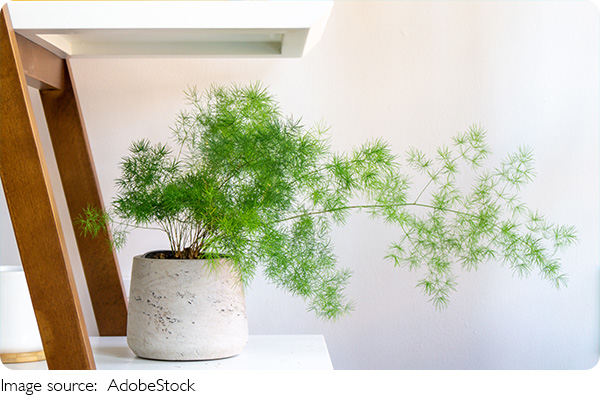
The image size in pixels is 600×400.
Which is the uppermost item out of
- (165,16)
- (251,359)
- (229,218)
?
(165,16)

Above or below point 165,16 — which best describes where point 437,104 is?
below

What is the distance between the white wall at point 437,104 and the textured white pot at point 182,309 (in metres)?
0.34

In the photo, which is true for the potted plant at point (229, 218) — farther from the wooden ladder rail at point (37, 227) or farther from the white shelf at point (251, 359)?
the wooden ladder rail at point (37, 227)

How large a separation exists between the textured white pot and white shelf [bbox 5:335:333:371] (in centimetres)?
2

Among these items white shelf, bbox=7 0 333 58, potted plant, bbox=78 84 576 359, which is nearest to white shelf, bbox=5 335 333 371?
potted plant, bbox=78 84 576 359

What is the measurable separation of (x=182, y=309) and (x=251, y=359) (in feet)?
0.40

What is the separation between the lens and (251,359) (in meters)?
0.79

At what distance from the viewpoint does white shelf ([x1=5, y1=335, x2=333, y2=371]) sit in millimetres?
745

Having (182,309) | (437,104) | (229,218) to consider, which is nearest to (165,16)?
(229,218)

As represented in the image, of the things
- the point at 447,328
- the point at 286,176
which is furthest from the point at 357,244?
the point at 286,176

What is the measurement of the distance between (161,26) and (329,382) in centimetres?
44

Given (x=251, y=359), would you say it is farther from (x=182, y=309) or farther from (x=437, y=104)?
(x=437, y=104)

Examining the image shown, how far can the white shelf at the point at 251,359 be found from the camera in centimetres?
75

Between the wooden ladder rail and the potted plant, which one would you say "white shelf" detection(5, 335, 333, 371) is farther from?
the wooden ladder rail
